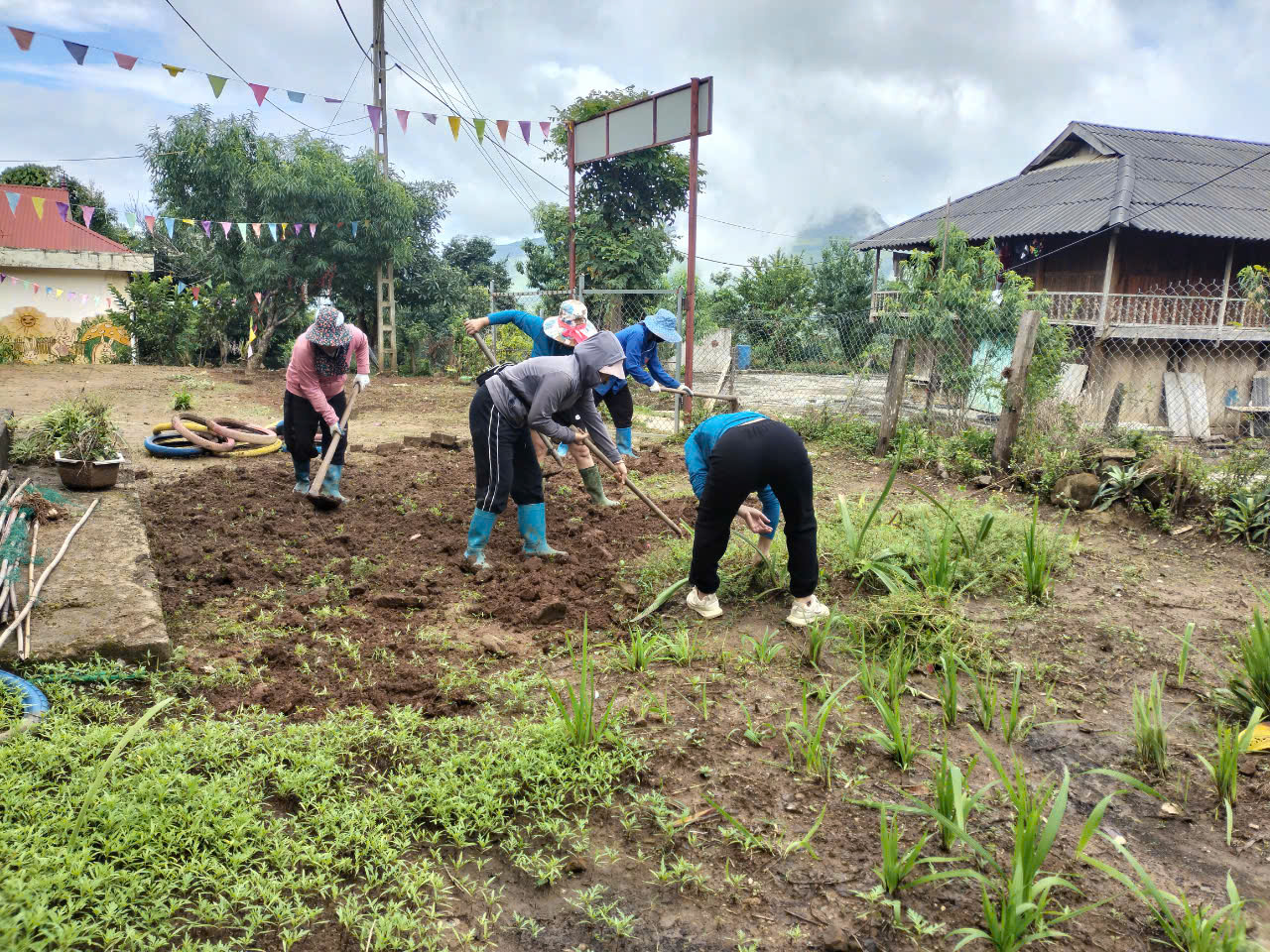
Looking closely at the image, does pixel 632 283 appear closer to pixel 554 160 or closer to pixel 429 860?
pixel 554 160

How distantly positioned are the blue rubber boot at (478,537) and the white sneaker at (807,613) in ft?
6.19

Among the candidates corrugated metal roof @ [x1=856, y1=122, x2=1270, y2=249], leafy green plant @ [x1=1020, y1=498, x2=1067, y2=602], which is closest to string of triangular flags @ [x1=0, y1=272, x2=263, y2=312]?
corrugated metal roof @ [x1=856, y1=122, x2=1270, y2=249]

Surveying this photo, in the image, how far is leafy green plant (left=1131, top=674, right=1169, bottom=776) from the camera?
3.02m

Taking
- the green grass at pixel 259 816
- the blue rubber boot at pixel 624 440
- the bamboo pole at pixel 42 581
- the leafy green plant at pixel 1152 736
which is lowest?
the green grass at pixel 259 816

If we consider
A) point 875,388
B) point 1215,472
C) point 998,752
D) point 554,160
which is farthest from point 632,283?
point 998,752

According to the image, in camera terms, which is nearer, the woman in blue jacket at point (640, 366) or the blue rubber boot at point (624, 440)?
the woman in blue jacket at point (640, 366)

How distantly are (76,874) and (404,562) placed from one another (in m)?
3.07

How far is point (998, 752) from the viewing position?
3.17 meters

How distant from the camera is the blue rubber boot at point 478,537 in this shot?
512cm

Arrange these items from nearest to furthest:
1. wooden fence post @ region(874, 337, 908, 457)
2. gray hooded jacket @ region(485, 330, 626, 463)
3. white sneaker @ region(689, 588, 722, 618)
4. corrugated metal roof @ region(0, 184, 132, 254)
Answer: white sneaker @ region(689, 588, 722, 618) → gray hooded jacket @ region(485, 330, 626, 463) → wooden fence post @ region(874, 337, 908, 457) → corrugated metal roof @ region(0, 184, 132, 254)

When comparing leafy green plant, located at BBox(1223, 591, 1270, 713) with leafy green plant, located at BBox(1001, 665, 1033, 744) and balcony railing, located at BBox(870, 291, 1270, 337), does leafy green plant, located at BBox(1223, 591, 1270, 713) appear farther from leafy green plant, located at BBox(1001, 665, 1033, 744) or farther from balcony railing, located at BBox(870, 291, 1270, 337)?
balcony railing, located at BBox(870, 291, 1270, 337)

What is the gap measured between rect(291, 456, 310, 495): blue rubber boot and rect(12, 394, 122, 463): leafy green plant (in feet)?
3.97

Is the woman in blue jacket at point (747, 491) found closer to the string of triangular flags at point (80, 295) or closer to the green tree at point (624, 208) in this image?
the green tree at point (624, 208)

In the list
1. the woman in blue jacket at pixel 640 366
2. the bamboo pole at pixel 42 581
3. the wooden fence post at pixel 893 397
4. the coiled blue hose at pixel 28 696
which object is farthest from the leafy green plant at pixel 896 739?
the wooden fence post at pixel 893 397
